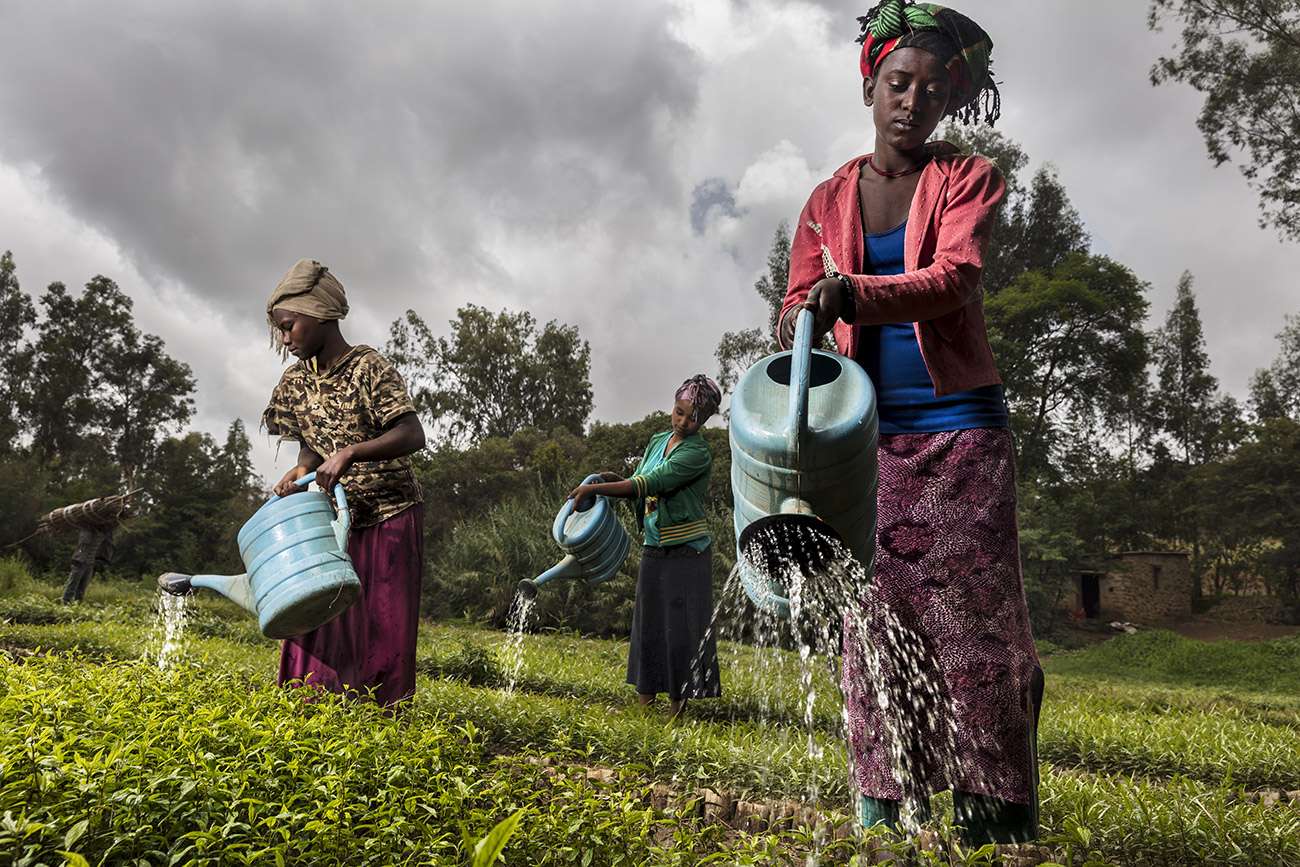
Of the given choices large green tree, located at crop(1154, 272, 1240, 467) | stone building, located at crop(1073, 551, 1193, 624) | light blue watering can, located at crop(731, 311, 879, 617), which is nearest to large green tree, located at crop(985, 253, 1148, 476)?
stone building, located at crop(1073, 551, 1193, 624)

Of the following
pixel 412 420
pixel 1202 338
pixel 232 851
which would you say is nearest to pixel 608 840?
pixel 232 851

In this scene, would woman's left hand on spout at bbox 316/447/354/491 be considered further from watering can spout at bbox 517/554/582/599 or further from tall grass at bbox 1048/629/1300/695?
tall grass at bbox 1048/629/1300/695

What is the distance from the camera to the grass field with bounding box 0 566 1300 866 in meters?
2.10

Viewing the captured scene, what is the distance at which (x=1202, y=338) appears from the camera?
33.0 m

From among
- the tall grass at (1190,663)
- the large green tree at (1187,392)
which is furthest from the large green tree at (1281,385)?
the tall grass at (1190,663)

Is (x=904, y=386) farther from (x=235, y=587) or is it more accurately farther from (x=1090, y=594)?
(x=1090, y=594)

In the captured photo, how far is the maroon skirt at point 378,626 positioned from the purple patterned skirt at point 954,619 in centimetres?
197

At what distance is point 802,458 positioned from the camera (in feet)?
5.40

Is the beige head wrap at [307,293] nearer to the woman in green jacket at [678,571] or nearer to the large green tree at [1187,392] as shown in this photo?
the woman in green jacket at [678,571]

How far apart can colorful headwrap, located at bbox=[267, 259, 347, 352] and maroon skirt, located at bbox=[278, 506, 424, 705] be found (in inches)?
33.9

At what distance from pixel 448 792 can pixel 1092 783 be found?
283cm

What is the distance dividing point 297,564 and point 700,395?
2.63m

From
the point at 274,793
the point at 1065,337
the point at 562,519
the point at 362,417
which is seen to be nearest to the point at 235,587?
the point at 362,417

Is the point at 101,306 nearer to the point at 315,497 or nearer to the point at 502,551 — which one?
the point at 502,551
